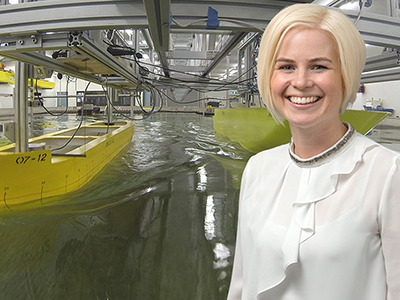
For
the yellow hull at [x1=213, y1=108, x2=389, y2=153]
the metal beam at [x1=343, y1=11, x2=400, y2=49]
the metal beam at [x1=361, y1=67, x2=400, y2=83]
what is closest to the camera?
the metal beam at [x1=343, y1=11, x2=400, y2=49]

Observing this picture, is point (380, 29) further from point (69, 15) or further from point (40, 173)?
point (40, 173)

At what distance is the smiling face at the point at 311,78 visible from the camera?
0.43 m

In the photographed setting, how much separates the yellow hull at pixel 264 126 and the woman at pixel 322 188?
1.56m

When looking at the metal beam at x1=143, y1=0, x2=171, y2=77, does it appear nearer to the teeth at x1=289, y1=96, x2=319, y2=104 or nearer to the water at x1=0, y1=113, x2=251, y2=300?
the teeth at x1=289, y1=96, x2=319, y2=104

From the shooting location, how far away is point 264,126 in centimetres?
268

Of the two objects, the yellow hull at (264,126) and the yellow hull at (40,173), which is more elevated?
the yellow hull at (264,126)

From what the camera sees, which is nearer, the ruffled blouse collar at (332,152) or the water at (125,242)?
the ruffled blouse collar at (332,152)

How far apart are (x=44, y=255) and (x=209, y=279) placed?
28.9 inches

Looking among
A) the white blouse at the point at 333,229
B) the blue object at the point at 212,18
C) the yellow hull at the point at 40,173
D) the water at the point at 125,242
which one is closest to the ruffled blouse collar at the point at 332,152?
the white blouse at the point at 333,229

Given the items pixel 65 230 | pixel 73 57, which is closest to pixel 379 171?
pixel 65 230

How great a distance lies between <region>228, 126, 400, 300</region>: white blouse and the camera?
388 millimetres

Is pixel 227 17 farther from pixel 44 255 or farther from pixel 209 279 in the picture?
pixel 44 255

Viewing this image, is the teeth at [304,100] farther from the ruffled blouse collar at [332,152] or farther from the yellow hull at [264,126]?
the yellow hull at [264,126]

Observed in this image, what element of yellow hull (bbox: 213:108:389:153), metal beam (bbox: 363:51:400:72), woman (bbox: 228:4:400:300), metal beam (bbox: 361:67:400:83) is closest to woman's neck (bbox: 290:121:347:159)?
woman (bbox: 228:4:400:300)
